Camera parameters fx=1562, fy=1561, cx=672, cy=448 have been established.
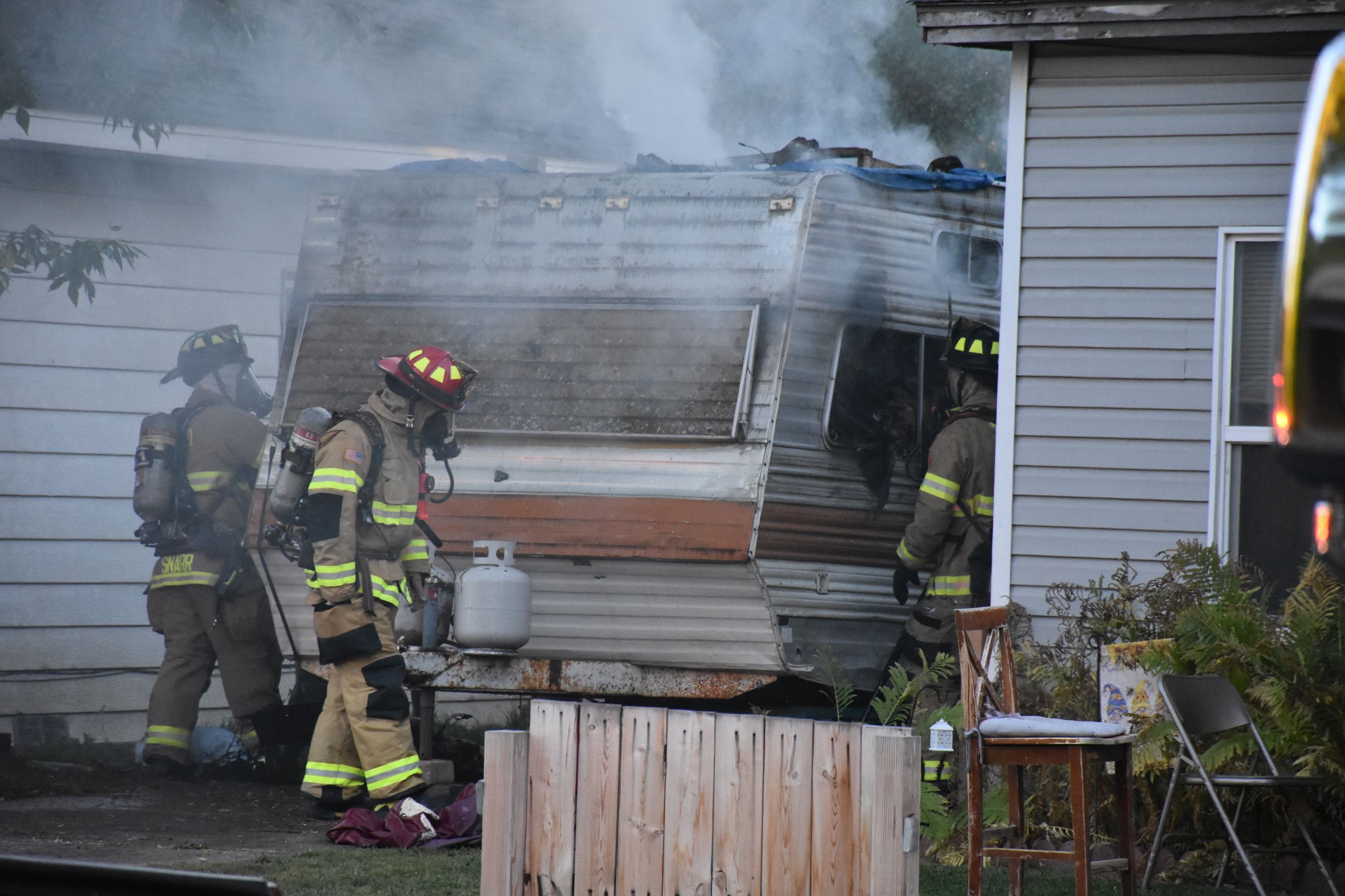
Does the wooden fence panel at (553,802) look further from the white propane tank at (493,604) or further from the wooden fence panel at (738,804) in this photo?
the white propane tank at (493,604)

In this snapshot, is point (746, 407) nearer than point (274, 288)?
Yes

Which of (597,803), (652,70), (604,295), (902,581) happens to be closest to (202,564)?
(604,295)

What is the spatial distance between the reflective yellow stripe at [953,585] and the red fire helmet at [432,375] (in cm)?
256

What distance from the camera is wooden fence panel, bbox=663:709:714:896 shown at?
167 inches

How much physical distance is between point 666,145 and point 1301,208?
9638mm

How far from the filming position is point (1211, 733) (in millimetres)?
5684

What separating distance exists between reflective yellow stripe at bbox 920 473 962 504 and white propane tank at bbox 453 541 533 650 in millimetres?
2047

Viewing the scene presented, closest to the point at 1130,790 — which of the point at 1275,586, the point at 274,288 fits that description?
the point at 1275,586

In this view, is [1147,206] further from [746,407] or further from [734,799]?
[734,799]

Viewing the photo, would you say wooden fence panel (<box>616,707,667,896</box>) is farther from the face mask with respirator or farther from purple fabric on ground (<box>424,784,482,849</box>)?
the face mask with respirator

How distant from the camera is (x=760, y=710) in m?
8.12

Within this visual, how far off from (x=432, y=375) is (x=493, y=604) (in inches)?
47.0

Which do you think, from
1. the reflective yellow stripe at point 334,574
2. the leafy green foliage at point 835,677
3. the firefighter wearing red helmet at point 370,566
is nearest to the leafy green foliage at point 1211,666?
the leafy green foliage at point 835,677

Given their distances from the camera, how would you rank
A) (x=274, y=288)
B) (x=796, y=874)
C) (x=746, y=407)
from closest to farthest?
(x=796, y=874)
(x=746, y=407)
(x=274, y=288)
